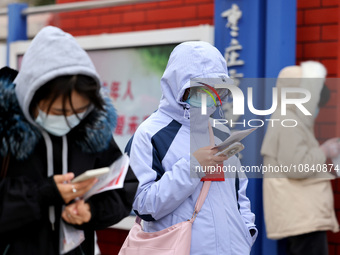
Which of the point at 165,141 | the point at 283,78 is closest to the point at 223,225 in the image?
the point at 165,141

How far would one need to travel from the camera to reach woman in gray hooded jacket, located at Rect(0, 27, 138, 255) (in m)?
1.77

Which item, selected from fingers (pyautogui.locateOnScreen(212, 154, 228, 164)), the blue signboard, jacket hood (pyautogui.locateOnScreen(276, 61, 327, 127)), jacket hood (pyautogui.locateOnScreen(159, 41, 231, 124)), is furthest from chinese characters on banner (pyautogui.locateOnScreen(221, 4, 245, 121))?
fingers (pyautogui.locateOnScreen(212, 154, 228, 164))

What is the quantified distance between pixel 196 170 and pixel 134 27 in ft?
9.76

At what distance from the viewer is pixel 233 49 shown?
13.5 ft

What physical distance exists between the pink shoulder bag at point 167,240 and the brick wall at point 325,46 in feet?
6.45

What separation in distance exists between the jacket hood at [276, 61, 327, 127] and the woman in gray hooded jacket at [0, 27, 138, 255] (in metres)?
2.15

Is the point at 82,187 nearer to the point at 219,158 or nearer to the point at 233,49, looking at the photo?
the point at 219,158

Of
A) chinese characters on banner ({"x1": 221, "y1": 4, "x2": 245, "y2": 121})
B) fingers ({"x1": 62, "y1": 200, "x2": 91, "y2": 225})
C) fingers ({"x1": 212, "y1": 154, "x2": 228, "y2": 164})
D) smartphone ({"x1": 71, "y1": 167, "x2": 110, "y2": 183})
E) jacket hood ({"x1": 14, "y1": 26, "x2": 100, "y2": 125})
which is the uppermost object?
chinese characters on banner ({"x1": 221, "y1": 4, "x2": 245, "y2": 121})

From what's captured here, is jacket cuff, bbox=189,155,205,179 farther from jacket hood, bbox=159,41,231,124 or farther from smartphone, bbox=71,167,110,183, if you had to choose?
smartphone, bbox=71,167,110,183

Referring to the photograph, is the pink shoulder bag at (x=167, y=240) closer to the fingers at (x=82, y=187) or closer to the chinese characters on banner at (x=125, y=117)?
the fingers at (x=82, y=187)

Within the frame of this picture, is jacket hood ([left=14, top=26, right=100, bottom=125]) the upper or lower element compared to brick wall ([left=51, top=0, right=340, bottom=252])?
lower

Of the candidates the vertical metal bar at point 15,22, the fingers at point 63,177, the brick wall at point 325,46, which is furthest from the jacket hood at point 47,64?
the vertical metal bar at point 15,22

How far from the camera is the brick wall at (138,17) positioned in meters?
4.79

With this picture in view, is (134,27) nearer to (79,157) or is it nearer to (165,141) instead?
(165,141)
